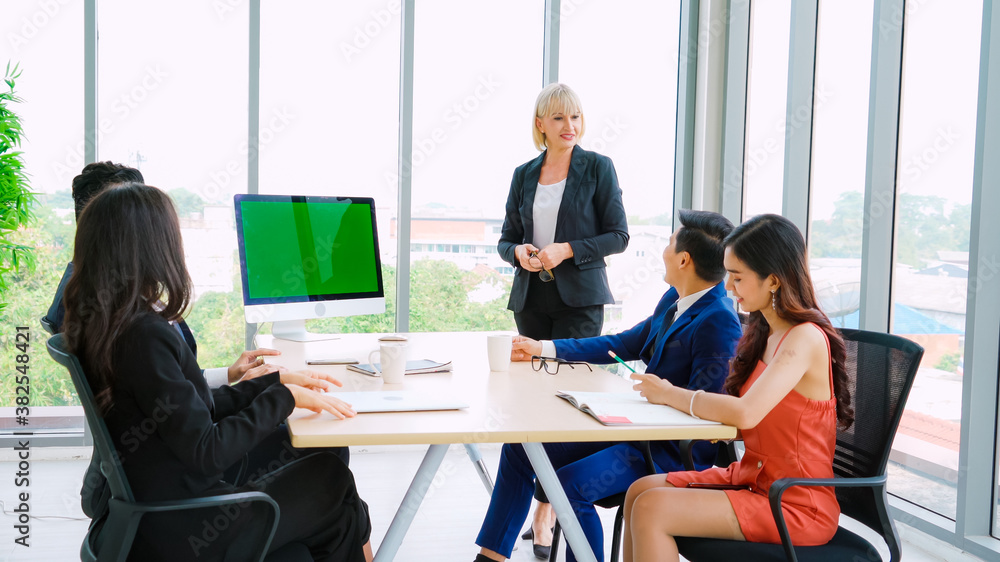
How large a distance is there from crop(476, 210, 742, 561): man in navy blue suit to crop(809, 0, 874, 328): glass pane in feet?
4.32

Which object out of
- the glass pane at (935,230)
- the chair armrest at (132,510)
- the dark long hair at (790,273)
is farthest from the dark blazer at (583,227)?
the chair armrest at (132,510)

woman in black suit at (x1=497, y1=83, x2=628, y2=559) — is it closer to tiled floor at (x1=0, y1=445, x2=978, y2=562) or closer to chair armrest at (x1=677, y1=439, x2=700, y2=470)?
tiled floor at (x1=0, y1=445, x2=978, y2=562)

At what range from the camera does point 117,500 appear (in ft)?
4.39

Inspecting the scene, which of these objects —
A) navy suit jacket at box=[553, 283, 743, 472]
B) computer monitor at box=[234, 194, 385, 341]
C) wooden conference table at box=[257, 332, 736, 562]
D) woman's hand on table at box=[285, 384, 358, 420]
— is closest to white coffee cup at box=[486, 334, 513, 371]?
wooden conference table at box=[257, 332, 736, 562]

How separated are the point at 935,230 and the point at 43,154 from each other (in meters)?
4.09

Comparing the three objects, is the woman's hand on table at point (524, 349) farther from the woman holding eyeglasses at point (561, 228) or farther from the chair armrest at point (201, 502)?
the chair armrest at point (201, 502)

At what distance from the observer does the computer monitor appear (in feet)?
8.01

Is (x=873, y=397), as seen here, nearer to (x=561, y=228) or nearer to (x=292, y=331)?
(x=561, y=228)

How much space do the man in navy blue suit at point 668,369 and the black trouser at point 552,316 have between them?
704mm

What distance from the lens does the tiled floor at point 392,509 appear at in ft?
8.89

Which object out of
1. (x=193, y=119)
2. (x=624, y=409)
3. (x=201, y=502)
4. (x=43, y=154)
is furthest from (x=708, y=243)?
(x=43, y=154)

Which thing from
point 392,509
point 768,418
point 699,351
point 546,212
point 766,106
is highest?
point 766,106

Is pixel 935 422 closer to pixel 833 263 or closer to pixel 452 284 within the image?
pixel 833 263

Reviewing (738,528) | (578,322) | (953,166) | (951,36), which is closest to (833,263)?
(953,166)
